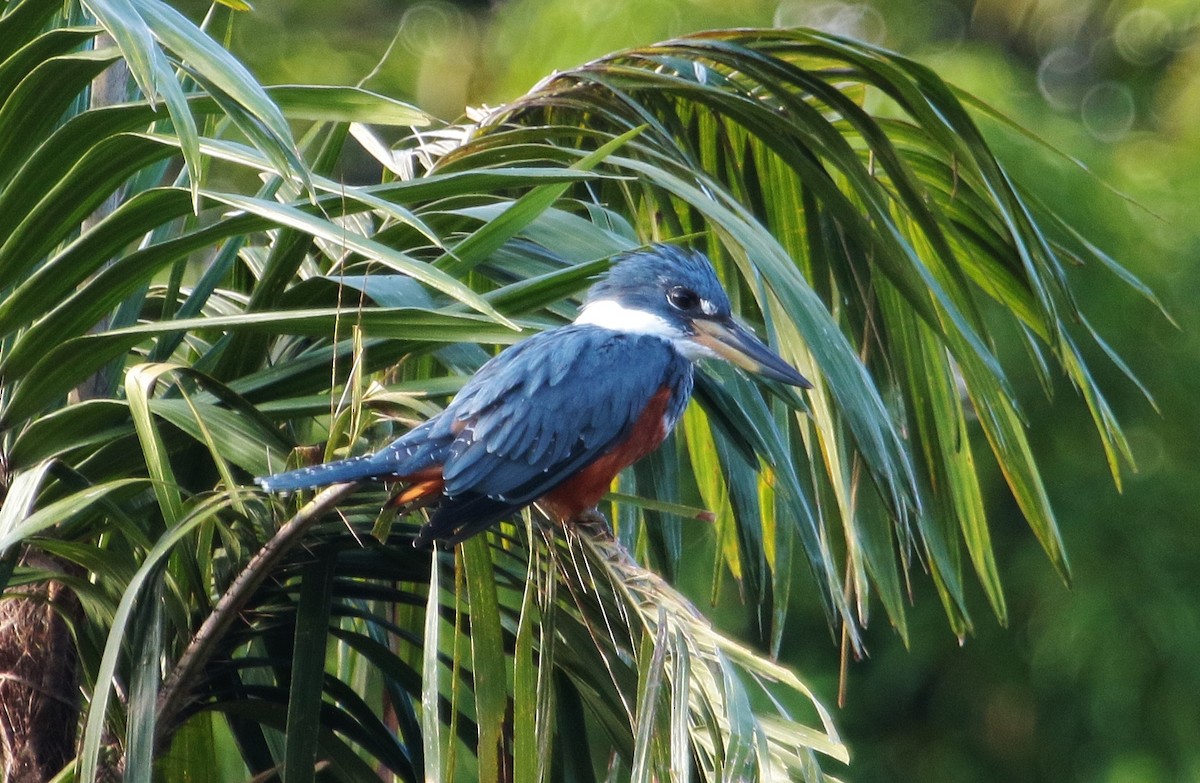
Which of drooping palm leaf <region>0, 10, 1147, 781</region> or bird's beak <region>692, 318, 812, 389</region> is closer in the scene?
drooping palm leaf <region>0, 10, 1147, 781</region>

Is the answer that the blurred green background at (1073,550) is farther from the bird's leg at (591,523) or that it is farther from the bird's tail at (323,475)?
the bird's tail at (323,475)

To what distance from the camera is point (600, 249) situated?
1840 millimetres

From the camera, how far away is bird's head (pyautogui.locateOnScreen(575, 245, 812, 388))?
2.17m

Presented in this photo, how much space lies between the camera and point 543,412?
1.96 meters

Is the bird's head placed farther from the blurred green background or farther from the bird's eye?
the blurred green background

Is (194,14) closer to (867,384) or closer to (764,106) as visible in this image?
(764,106)

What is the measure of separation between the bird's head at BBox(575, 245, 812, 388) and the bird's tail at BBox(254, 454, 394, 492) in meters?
0.62

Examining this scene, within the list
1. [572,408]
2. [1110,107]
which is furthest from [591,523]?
[1110,107]

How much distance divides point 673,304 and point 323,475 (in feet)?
2.83

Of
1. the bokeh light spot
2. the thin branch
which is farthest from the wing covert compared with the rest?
the bokeh light spot

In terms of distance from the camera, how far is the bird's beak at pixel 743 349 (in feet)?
6.44

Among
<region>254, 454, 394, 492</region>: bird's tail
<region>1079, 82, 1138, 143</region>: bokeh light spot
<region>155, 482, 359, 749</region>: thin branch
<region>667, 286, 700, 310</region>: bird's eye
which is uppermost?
<region>1079, 82, 1138, 143</region>: bokeh light spot

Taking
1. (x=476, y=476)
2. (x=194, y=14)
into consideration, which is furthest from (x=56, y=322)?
(x=194, y=14)

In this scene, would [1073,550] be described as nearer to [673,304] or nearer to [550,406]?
[673,304]
